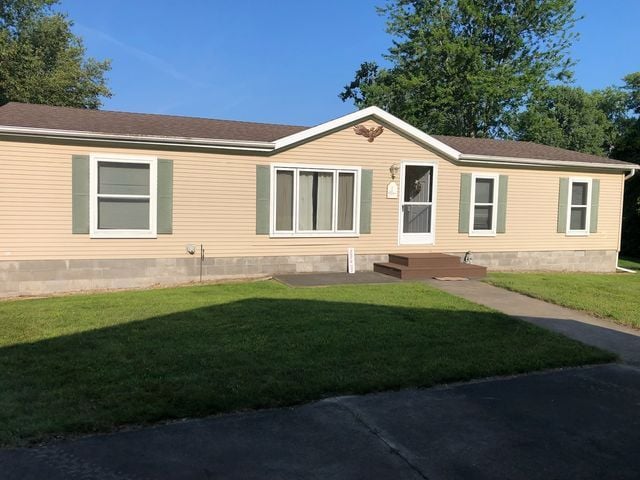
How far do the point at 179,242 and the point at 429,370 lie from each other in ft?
22.7

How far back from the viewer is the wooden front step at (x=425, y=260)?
446 inches

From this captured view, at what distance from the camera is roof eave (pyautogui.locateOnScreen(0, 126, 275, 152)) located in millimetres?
9258

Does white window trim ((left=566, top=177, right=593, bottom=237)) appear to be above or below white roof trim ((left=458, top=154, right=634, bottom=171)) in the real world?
below

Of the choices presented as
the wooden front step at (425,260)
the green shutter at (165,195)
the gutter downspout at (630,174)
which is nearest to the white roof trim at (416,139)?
the gutter downspout at (630,174)

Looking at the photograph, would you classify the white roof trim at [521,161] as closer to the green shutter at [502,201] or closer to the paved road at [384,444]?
the green shutter at [502,201]

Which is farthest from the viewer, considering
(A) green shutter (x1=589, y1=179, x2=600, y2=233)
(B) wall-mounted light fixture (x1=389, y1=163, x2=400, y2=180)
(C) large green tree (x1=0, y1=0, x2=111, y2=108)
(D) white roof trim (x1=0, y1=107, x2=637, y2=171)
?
(C) large green tree (x1=0, y1=0, x2=111, y2=108)

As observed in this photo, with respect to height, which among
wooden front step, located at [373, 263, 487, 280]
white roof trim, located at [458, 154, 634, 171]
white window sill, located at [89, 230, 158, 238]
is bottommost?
wooden front step, located at [373, 263, 487, 280]

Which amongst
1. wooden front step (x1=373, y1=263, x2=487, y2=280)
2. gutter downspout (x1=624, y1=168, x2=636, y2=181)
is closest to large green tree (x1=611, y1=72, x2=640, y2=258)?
gutter downspout (x1=624, y1=168, x2=636, y2=181)

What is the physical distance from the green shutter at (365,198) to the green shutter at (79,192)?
222 inches

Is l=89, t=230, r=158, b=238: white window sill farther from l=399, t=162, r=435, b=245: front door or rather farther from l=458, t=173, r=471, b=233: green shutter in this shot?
l=458, t=173, r=471, b=233: green shutter

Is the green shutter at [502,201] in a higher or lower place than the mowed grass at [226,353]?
higher

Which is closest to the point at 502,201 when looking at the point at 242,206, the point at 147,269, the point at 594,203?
the point at 594,203

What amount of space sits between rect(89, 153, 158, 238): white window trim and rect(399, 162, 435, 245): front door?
5.48 meters

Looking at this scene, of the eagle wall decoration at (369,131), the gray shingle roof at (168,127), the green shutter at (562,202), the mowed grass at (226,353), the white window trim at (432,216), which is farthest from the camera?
the green shutter at (562,202)
